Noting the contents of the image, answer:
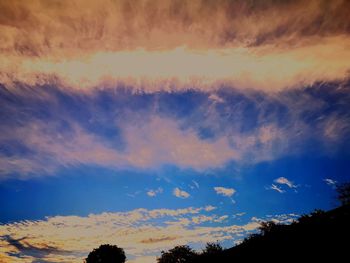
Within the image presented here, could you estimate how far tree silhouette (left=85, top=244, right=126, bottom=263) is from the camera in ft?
269

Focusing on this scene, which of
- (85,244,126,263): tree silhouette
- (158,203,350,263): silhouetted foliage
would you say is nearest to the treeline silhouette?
(158,203,350,263): silhouetted foliage

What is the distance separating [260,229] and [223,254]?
173ft

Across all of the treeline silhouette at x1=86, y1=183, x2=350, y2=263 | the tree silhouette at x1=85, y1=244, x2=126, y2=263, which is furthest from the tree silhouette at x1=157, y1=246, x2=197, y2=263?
the treeline silhouette at x1=86, y1=183, x2=350, y2=263

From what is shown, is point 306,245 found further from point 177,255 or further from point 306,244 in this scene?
point 177,255

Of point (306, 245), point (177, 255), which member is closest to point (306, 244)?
point (306, 245)

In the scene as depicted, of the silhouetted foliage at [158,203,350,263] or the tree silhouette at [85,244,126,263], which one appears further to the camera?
the tree silhouette at [85,244,126,263]

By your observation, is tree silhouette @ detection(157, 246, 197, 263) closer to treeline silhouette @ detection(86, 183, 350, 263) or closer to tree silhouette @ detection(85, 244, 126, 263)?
tree silhouette @ detection(85, 244, 126, 263)

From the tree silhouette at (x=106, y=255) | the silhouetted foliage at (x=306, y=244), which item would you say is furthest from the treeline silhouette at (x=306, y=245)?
the tree silhouette at (x=106, y=255)

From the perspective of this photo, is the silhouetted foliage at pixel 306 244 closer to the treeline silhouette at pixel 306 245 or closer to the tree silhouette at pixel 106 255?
the treeline silhouette at pixel 306 245

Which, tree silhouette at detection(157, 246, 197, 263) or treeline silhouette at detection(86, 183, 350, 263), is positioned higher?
tree silhouette at detection(157, 246, 197, 263)

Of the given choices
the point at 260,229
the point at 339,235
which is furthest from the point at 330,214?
the point at 260,229

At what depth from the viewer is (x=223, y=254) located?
80.2ft

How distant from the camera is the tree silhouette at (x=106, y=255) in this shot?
269ft

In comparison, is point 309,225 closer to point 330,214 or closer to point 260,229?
point 330,214
